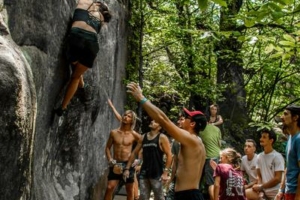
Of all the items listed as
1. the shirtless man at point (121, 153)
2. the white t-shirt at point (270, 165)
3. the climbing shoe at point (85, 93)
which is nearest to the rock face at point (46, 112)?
the climbing shoe at point (85, 93)

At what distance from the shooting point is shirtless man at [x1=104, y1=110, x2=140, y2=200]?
8875 mm

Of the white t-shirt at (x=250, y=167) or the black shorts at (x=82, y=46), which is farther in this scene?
the white t-shirt at (x=250, y=167)

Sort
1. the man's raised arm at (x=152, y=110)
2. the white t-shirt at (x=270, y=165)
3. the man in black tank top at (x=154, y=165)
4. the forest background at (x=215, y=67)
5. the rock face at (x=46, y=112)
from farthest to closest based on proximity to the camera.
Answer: the forest background at (x=215, y=67)
the man in black tank top at (x=154, y=165)
the white t-shirt at (x=270, y=165)
the man's raised arm at (x=152, y=110)
the rock face at (x=46, y=112)

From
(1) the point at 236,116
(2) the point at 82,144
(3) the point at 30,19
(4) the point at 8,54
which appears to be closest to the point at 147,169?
(2) the point at 82,144

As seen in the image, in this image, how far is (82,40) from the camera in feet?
19.6

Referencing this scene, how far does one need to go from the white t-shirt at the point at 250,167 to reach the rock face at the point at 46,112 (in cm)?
322

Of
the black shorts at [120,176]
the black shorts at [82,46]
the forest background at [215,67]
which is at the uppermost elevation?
the forest background at [215,67]

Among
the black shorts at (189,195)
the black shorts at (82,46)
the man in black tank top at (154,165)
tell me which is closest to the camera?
the black shorts at (189,195)

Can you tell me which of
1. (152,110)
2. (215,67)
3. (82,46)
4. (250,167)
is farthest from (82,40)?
(215,67)

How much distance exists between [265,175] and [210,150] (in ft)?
9.30

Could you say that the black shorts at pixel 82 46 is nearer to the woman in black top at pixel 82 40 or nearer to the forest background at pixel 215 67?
the woman in black top at pixel 82 40

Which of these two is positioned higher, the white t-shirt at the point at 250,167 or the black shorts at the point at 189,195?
the white t-shirt at the point at 250,167

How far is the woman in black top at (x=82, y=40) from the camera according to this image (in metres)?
6.00

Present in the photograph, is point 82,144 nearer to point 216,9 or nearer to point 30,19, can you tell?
point 30,19
